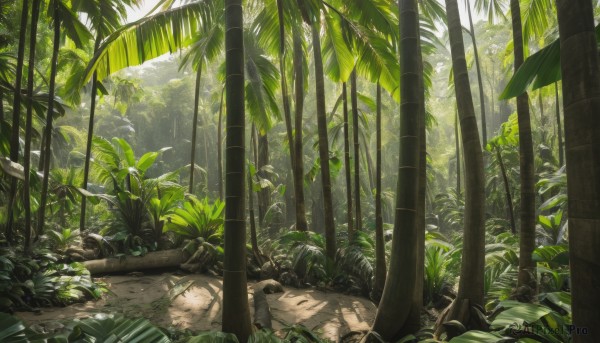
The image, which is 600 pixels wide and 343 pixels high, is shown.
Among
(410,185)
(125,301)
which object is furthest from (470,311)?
(125,301)

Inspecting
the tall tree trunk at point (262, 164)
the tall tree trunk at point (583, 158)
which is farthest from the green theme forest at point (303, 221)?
the tall tree trunk at point (262, 164)

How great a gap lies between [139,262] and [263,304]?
10.6 ft

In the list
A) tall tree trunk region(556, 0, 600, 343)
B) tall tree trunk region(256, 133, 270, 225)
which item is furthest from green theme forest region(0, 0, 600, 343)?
tall tree trunk region(256, 133, 270, 225)

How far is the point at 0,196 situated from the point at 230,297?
19.5 feet

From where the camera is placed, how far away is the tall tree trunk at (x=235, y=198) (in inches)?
121

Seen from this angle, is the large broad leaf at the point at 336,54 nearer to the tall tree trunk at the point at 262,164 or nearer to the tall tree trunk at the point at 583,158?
the tall tree trunk at the point at 583,158

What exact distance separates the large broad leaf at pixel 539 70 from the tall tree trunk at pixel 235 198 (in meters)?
2.33

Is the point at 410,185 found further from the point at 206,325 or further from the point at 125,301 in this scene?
the point at 125,301

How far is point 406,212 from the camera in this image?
337cm

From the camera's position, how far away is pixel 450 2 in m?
4.19

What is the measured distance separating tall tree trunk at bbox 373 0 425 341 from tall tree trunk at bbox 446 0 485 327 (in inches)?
27.0

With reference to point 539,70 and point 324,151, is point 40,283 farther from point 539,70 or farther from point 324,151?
point 539,70

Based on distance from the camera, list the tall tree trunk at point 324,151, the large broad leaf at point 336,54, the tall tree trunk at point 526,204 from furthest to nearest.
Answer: the tall tree trunk at point 324,151 → the large broad leaf at point 336,54 → the tall tree trunk at point 526,204

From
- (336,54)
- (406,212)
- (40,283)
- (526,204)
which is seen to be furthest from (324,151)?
(40,283)
